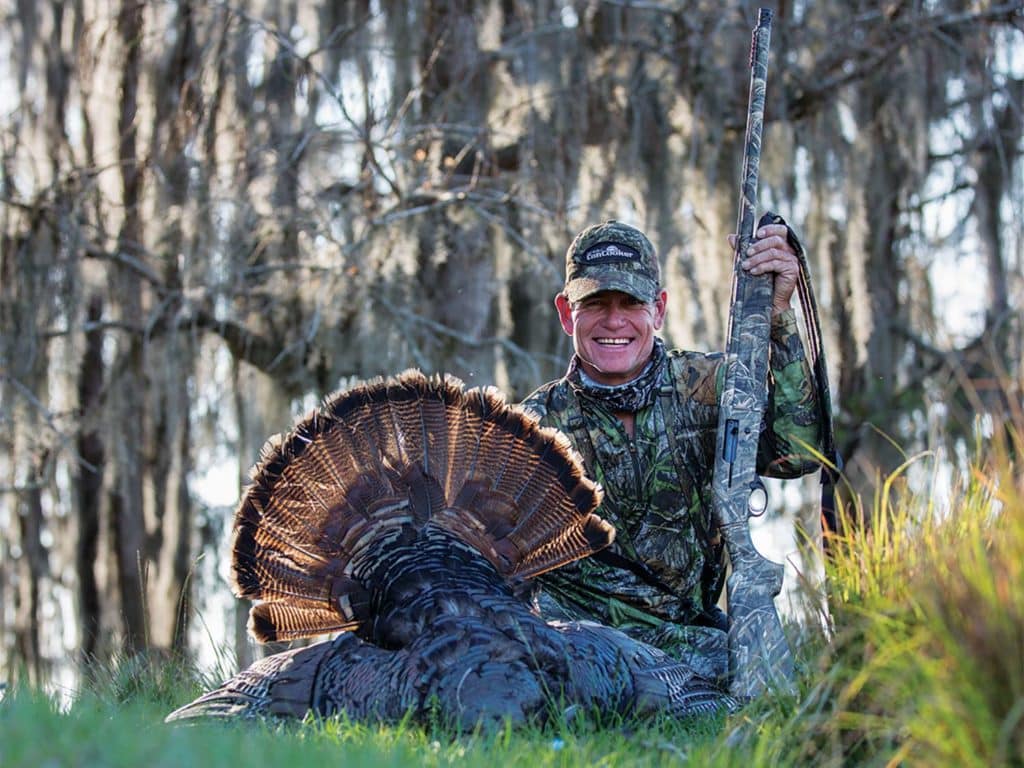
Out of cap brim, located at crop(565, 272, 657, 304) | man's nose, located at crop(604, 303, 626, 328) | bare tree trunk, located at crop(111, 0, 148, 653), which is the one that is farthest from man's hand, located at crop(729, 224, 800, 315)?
bare tree trunk, located at crop(111, 0, 148, 653)

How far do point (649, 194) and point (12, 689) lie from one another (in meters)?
6.18

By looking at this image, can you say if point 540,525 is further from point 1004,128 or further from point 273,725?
point 1004,128

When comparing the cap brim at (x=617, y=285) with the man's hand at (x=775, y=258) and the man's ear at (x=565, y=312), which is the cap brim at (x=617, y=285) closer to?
the man's ear at (x=565, y=312)

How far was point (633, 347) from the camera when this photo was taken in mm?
5562

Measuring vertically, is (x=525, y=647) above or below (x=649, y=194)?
below

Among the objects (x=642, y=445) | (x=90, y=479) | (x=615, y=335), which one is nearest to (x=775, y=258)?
(x=615, y=335)

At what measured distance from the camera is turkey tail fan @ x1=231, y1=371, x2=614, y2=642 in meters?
4.67

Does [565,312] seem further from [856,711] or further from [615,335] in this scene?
[856,711]

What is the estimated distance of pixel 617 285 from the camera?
216 inches

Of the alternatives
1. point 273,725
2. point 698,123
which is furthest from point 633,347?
point 698,123

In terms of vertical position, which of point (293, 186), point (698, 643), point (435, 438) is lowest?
point (698, 643)

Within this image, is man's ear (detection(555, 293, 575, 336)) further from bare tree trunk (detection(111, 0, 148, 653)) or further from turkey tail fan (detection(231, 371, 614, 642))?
bare tree trunk (detection(111, 0, 148, 653))

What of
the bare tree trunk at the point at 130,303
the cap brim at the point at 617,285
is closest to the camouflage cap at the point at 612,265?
the cap brim at the point at 617,285

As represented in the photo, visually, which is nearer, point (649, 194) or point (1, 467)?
point (1, 467)
